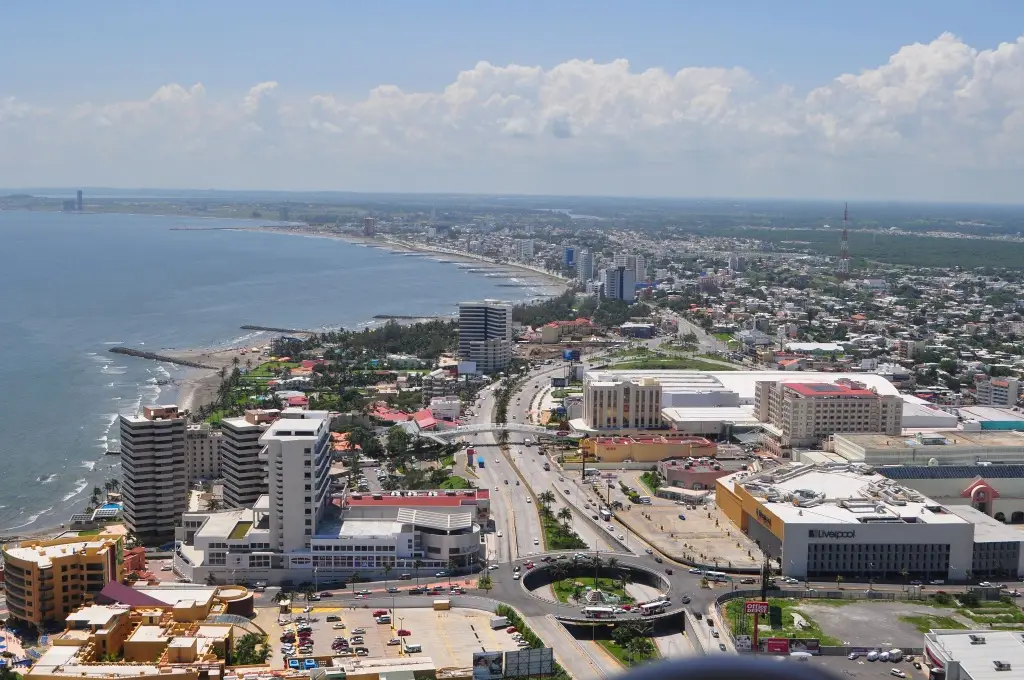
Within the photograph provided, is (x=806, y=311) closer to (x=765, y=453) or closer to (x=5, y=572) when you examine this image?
(x=765, y=453)

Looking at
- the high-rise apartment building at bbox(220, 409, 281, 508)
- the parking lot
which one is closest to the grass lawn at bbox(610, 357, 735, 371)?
the high-rise apartment building at bbox(220, 409, 281, 508)

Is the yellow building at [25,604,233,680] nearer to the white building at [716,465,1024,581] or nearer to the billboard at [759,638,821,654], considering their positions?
the billboard at [759,638,821,654]

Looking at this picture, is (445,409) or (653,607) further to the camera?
(445,409)

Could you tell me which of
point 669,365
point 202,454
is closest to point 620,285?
point 669,365

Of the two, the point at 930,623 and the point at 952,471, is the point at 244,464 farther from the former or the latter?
the point at 952,471

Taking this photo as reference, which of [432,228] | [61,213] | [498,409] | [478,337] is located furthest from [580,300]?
[61,213]

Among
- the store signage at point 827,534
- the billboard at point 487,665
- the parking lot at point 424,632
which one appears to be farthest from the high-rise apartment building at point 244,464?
the store signage at point 827,534
